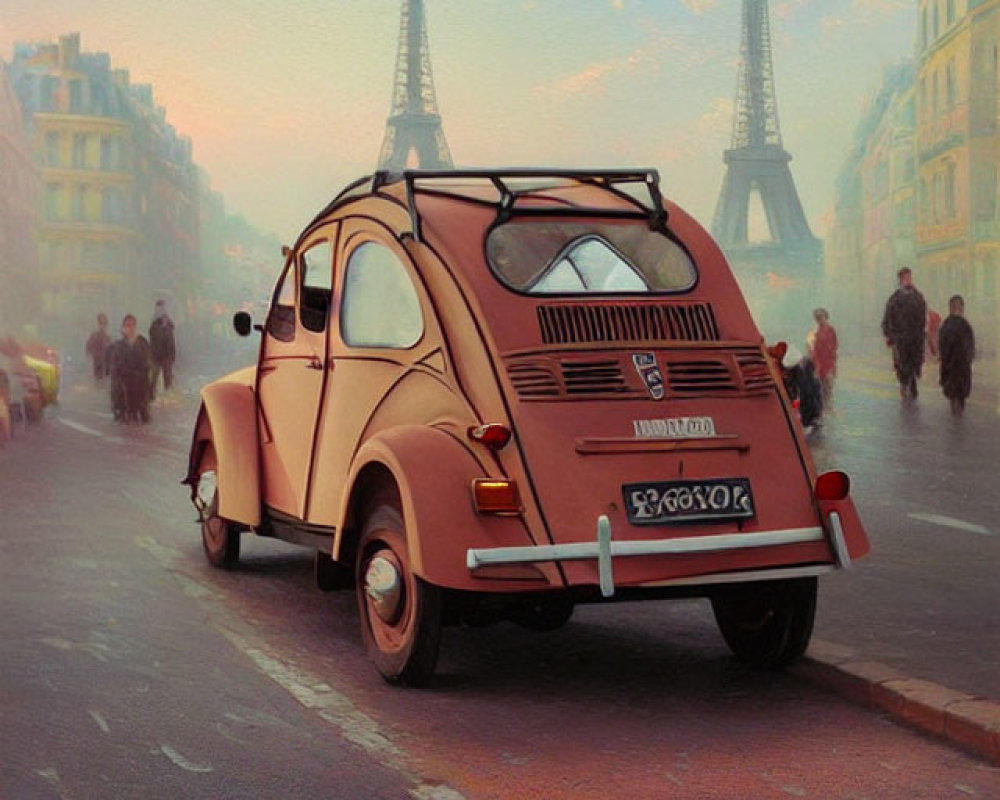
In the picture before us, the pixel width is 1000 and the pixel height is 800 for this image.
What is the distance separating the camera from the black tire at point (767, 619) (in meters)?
6.39

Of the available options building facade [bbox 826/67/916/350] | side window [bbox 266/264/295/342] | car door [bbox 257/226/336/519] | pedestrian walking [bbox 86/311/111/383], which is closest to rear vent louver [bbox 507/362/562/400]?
car door [bbox 257/226/336/519]

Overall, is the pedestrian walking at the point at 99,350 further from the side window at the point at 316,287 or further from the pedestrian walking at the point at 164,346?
the side window at the point at 316,287

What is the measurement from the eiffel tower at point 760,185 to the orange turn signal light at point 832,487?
1706 centimetres

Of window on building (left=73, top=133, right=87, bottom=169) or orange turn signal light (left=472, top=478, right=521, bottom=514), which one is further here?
window on building (left=73, top=133, right=87, bottom=169)

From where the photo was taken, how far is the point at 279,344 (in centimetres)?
818

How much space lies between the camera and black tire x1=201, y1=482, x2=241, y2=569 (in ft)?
29.7

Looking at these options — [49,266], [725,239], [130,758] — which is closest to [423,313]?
[130,758]

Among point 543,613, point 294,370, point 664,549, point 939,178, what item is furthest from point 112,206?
point 664,549

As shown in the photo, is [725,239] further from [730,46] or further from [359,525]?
[359,525]

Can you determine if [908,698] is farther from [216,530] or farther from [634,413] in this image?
[216,530]

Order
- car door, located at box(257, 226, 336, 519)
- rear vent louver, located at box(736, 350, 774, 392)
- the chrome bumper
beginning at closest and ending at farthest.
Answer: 1. the chrome bumper
2. rear vent louver, located at box(736, 350, 774, 392)
3. car door, located at box(257, 226, 336, 519)

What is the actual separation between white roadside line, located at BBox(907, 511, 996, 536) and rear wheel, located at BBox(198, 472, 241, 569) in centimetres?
472

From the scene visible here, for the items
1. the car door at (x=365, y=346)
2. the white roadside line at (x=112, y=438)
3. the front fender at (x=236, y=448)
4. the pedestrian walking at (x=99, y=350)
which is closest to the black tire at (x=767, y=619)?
the car door at (x=365, y=346)

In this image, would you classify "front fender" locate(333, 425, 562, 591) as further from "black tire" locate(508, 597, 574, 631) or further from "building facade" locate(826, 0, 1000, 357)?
"building facade" locate(826, 0, 1000, 357)
